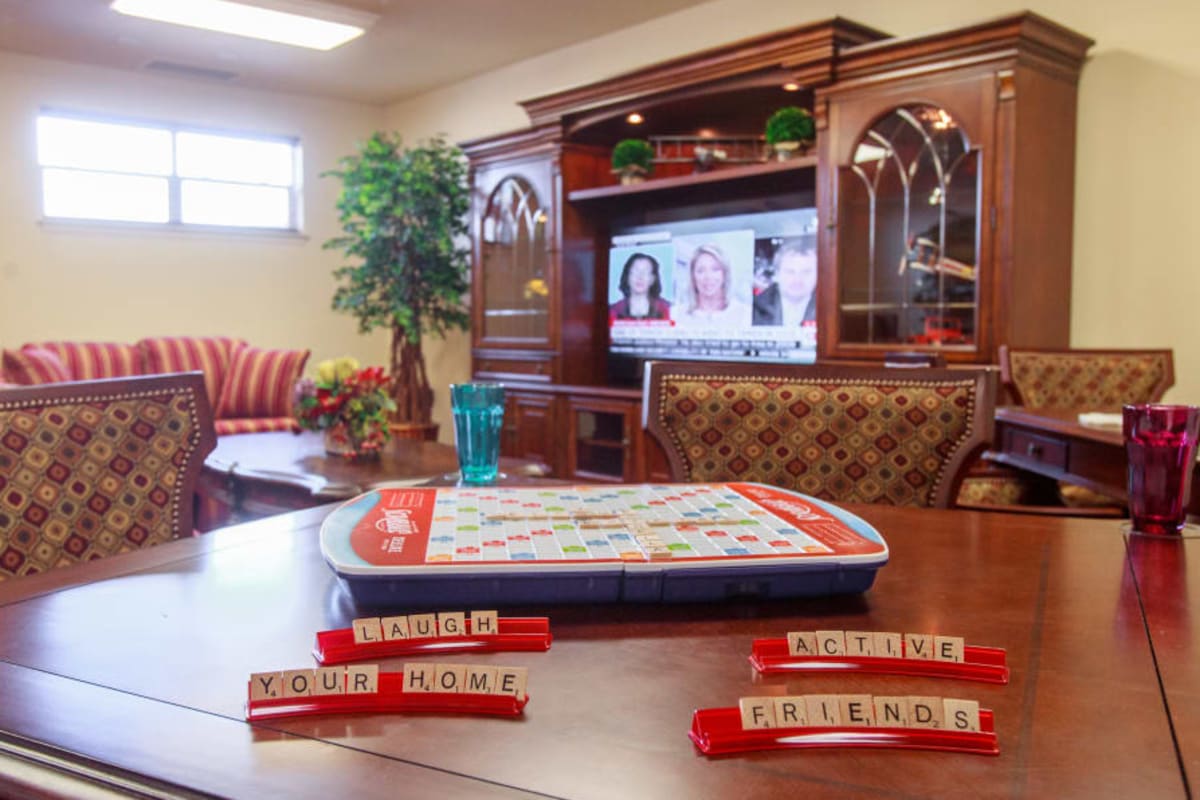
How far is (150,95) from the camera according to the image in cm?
609

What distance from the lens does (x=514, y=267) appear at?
5215 mm

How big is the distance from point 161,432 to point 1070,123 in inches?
128

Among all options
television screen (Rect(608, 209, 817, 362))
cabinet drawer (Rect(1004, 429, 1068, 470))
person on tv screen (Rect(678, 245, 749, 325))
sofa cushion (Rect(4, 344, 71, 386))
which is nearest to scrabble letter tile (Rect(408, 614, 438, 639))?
cabinet drawer (Rect(1004, 429, 1068, 470))

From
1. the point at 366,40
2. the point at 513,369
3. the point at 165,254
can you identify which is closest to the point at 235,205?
the point at 165,254

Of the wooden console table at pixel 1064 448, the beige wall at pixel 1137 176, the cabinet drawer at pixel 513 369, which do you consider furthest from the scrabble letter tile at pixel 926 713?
the cabinet drawer at pixel 513 369

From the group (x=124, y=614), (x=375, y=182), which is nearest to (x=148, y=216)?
(x=375, y=182)

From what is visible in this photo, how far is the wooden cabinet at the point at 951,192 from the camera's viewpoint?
3.15 m

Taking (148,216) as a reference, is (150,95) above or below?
above

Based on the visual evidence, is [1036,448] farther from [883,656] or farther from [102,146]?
[102,146]

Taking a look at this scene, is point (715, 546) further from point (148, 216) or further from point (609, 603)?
point (148, 216)

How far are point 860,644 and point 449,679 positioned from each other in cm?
26

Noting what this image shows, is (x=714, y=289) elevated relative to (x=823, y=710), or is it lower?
elevated

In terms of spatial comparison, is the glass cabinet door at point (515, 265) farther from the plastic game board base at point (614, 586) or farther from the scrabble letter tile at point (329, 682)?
the scrabble letter tile at point (329, 682)

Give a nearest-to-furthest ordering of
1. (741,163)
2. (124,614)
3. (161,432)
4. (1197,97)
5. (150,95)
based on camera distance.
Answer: (124,614), (161,432), (1197,97), (741,163), (150,95)
